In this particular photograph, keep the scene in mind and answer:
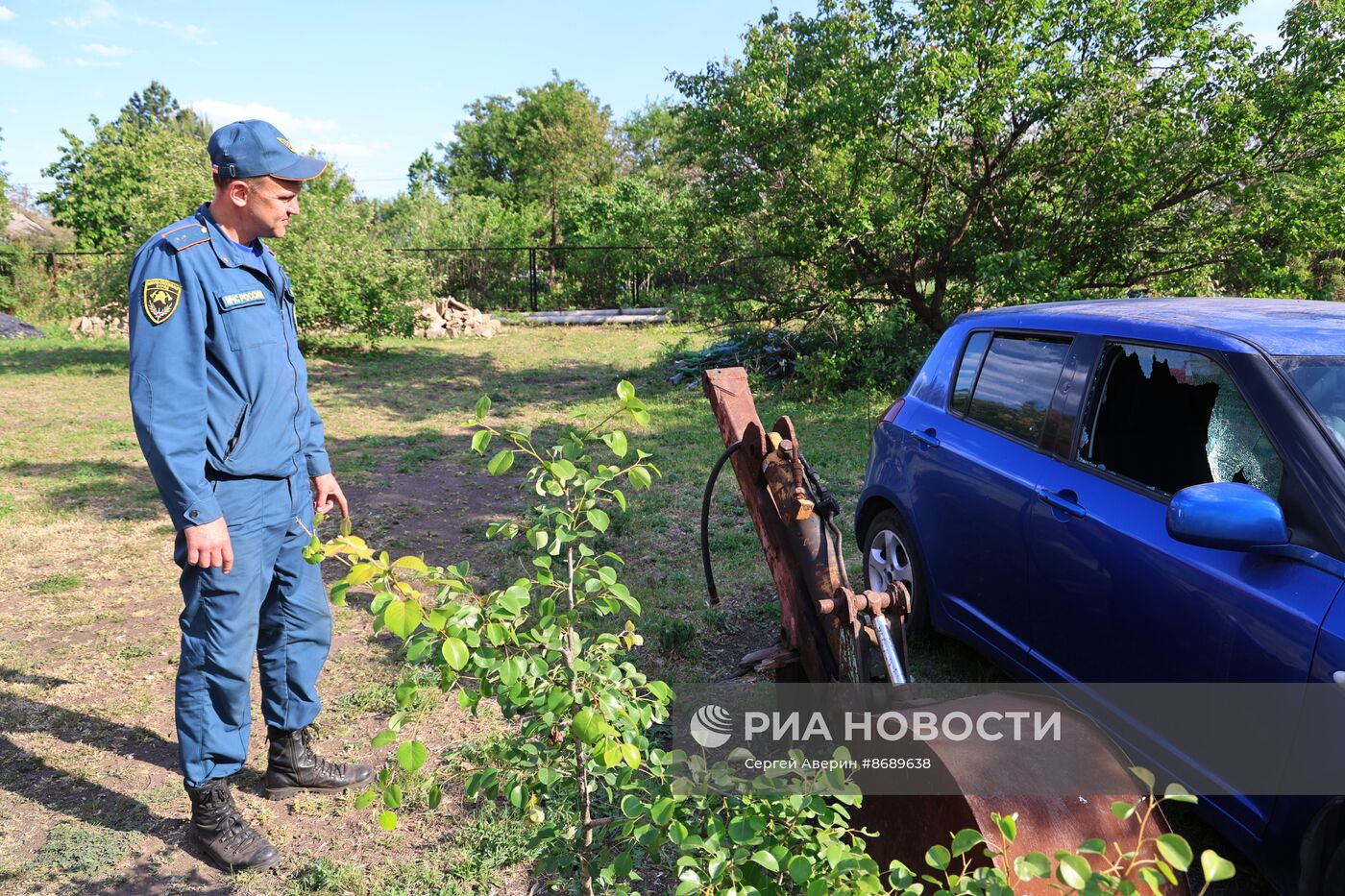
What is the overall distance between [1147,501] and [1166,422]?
445mm

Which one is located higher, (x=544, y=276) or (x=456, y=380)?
(x=544, y=276)

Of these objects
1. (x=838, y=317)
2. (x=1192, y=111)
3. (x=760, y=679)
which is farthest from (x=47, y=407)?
(x=1192, y=111)

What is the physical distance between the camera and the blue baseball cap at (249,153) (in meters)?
2.70

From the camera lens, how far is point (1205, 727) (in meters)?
2.31

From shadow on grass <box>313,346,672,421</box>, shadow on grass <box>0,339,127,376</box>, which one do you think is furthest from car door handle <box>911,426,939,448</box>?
shadow on grass <box>0,339,127,376</box>

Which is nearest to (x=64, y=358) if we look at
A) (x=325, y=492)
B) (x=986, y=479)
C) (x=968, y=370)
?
(x=325, y=492)

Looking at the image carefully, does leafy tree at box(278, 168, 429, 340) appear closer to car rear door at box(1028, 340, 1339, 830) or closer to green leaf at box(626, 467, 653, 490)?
car rear door at box(1028, 340, 1339, 830)

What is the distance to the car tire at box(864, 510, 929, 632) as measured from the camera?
154 inches

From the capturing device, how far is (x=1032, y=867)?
1.12 meters

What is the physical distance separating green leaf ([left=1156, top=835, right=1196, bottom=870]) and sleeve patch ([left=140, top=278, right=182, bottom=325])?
274 cm

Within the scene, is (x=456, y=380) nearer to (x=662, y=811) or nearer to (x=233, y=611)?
(x=233, y=611)

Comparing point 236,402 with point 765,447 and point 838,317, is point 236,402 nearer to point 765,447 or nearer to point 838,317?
point 765,447

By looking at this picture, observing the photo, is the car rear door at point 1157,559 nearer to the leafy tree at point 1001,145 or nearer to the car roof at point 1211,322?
the car roof at point 1211,322

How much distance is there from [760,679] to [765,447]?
134 centimetres
